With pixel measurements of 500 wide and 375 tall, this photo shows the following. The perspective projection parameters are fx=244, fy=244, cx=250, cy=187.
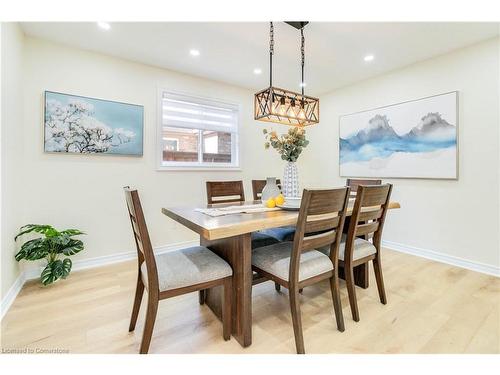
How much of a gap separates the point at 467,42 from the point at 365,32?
1225mm

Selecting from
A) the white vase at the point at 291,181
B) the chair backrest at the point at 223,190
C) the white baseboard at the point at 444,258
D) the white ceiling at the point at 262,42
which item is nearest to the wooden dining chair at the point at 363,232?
the white vase at the point at 291,181

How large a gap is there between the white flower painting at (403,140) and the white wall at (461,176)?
0.10 m

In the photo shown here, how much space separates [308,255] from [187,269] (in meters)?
0.79

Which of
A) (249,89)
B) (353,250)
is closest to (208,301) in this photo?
(353,250)

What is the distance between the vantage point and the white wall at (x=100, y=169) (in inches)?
98.0

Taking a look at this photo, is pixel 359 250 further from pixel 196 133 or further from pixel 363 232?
pixel 196 133

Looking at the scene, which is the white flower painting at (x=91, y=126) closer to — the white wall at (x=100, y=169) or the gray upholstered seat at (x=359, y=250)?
the white wall at (x=100, y=169)

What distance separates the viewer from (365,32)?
242 cm

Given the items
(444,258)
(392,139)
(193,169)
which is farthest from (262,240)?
(392,139)

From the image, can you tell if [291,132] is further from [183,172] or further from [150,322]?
[183,172]

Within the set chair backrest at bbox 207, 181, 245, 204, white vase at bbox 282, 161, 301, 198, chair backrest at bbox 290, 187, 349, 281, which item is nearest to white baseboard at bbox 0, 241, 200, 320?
chair backrest at bbox 207, 181, 245, 204

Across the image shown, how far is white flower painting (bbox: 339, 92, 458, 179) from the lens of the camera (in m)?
2.88

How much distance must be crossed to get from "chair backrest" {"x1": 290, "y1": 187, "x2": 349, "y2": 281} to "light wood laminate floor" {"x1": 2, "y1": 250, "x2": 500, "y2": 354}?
0.60 metres
